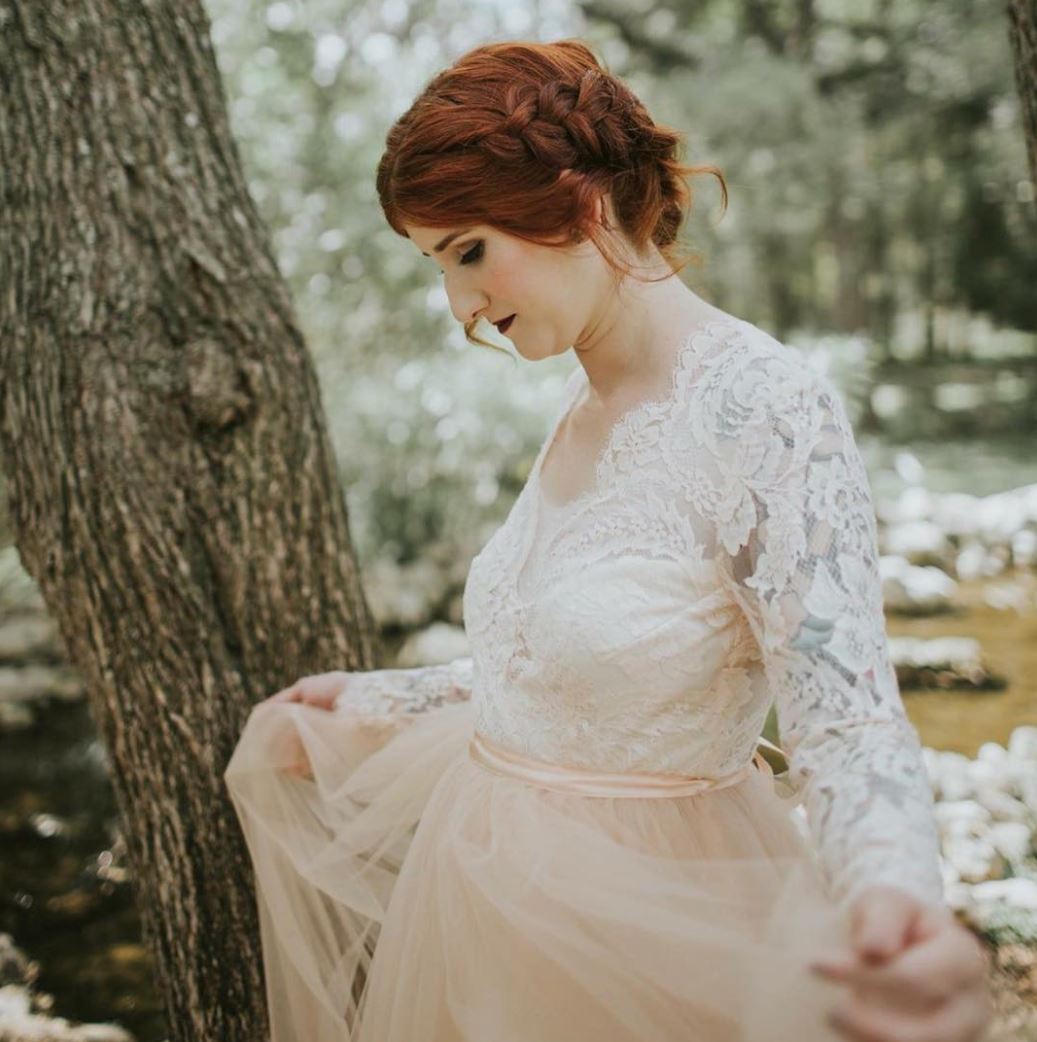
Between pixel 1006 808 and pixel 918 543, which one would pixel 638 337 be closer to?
pixel 1006 808

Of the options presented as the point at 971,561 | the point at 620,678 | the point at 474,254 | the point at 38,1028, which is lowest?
the point at 971,561

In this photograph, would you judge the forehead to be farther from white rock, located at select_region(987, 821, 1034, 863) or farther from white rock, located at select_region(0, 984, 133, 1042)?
white rock, located at select_region(987, 821, 1034, 863)

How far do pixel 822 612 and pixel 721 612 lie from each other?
0.21m

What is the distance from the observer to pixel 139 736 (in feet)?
7.09

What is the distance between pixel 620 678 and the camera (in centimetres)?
146

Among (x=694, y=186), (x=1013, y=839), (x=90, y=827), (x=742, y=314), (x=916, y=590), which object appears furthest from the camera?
(x=742, y=314)

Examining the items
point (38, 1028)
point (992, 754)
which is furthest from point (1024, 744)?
point (38, 1028)

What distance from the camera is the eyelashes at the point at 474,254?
1.57 metres

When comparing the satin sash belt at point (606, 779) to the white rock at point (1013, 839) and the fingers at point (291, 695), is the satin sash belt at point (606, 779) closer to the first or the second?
the fingers at point (291, 695)

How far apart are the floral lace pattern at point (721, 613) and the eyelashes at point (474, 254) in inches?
12.7

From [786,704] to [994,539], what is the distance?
→ 6.95m

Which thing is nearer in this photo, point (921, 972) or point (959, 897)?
point (921, 972)

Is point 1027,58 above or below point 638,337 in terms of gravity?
above

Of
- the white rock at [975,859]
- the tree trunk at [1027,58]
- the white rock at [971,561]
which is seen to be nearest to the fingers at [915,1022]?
the tree trunk at [1027,58]
